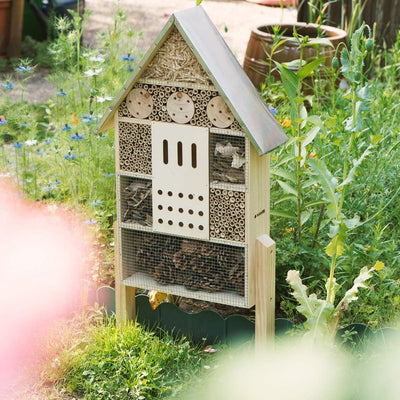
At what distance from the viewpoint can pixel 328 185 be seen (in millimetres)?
3000

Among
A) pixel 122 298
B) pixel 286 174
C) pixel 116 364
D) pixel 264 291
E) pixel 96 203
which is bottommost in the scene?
pixel 116 364

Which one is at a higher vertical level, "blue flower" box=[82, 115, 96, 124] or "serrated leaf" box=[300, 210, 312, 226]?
"blue flower" box=[82, 115, 96, 124]

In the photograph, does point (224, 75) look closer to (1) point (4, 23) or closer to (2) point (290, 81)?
(2) point (290, 81)

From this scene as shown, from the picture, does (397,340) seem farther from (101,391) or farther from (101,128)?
(101,128)

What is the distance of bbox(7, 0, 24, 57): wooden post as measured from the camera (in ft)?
24.9

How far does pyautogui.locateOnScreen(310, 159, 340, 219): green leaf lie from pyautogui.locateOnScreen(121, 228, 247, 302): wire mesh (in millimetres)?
410

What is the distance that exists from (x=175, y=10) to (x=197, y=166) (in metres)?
7.11

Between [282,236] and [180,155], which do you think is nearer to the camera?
[180,155]

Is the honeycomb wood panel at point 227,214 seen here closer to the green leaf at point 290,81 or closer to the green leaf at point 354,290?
the green leaf at point 354,290

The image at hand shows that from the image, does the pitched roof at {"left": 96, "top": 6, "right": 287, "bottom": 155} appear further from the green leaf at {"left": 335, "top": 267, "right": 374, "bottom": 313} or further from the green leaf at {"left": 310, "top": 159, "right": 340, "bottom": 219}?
the green leaf at {"left": 335, "top": 267, "right": 374, "bottom": 313}

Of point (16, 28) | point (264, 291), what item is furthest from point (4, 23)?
point (264, 291)

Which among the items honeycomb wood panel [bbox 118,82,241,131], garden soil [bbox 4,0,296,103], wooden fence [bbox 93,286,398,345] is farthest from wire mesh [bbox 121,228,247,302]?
garden soil [bbox 4,0,296,103]

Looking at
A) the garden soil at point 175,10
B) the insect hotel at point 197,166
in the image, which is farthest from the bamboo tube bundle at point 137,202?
the garden soil at point 175,10

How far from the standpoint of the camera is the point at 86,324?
11.6 feet
